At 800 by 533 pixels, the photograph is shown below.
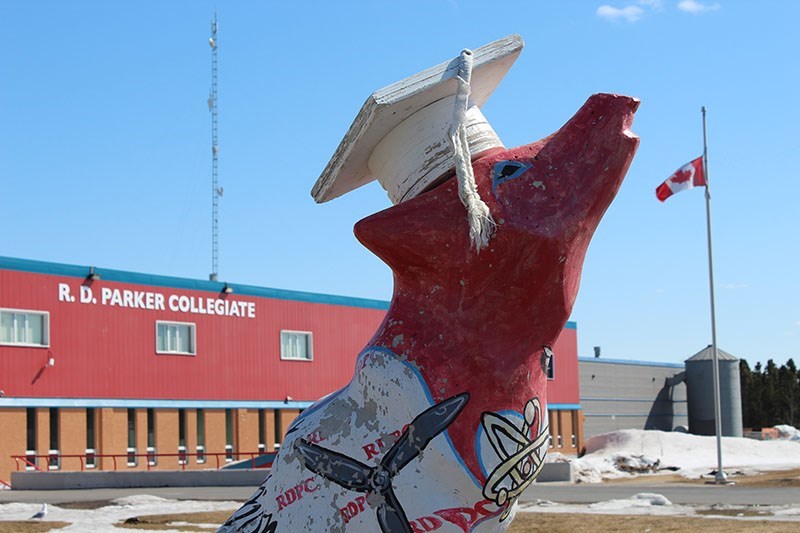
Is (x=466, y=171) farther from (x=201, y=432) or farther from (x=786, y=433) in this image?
(x=786, y=433)

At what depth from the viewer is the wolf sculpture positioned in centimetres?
365

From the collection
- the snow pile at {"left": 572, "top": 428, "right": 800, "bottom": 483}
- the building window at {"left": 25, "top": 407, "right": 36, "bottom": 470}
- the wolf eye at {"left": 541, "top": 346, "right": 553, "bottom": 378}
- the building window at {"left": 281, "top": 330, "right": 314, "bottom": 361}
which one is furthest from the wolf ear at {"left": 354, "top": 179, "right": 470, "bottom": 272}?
the building window at {"left": 281, "top": 330, "right": 314, "bottom": 361}

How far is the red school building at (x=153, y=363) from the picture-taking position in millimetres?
26047

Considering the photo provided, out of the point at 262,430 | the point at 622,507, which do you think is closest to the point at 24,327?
the point at 262,430

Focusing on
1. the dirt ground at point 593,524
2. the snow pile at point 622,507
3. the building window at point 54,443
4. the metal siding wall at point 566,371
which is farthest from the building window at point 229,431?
the dirt ground at point 593,524

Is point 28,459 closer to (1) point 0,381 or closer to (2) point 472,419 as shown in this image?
(1) point 0,381

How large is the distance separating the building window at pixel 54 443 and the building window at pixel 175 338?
3.66 metres

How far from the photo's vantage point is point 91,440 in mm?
27531

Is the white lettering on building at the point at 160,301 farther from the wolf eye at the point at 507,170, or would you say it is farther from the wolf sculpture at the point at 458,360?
the wolf eye at the point at 507,170

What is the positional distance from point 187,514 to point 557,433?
97.6 ft

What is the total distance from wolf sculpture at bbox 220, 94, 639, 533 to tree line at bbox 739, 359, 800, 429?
2576 inches

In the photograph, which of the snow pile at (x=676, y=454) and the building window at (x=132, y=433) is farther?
the snow pile at (x=676, y=454)

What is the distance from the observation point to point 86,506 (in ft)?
56.4

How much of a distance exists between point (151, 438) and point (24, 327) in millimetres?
5209
